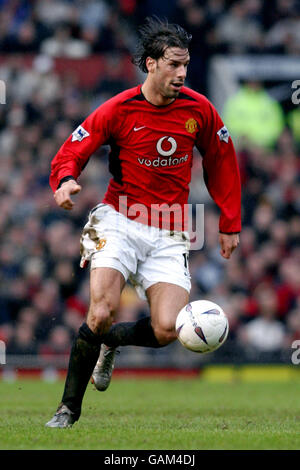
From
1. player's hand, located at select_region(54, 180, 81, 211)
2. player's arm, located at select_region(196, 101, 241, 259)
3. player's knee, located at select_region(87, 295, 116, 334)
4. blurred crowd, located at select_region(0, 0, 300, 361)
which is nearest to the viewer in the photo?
player's hand, located at select_region(54, 180, 81, 211)

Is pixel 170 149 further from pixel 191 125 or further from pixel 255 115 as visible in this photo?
pixel 255 115

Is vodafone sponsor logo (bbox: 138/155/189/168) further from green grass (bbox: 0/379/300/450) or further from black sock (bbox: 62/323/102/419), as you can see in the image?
green grass (bbox: 0/379/300/450)

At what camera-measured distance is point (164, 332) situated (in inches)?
265

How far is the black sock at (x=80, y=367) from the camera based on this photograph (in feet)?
21.4

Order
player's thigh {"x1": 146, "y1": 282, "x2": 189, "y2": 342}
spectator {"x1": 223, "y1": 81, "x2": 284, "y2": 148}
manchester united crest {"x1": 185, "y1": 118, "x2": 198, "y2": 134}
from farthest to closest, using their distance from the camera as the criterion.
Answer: spectator {"x1": 223, "y1": 81, "x2": 284, "y2": 148}
manchester united crest {"x1": 185, "y1": 118, "x2": 198, "y2": 134}
player's thigh {"x1": 146, "y1": 282, "x2": 189, "y2": 342}

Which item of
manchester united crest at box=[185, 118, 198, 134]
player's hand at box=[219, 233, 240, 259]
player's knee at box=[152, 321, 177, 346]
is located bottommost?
player's knee at box=[152, 321, 177, 346]

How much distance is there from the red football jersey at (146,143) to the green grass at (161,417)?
5.11ft

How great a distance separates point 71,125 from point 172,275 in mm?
9476

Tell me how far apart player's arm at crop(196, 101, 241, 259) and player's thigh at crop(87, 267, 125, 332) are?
1189 millimetres

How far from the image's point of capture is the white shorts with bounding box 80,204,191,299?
6.81 metres

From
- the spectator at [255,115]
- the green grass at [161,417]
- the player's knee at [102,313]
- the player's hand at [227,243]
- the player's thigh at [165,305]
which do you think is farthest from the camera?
the spectator at [255,115]

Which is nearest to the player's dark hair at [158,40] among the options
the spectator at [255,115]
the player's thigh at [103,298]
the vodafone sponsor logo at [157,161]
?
the vodafone sponsor logo at [157,161]

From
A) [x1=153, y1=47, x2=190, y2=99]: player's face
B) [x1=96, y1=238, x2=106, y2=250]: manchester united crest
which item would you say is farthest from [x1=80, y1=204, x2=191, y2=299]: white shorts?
[x1=153, y1=47, x2=190, y2=99]: player's face

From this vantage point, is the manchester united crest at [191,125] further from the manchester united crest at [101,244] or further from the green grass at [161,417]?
the green grass at [161,417]
